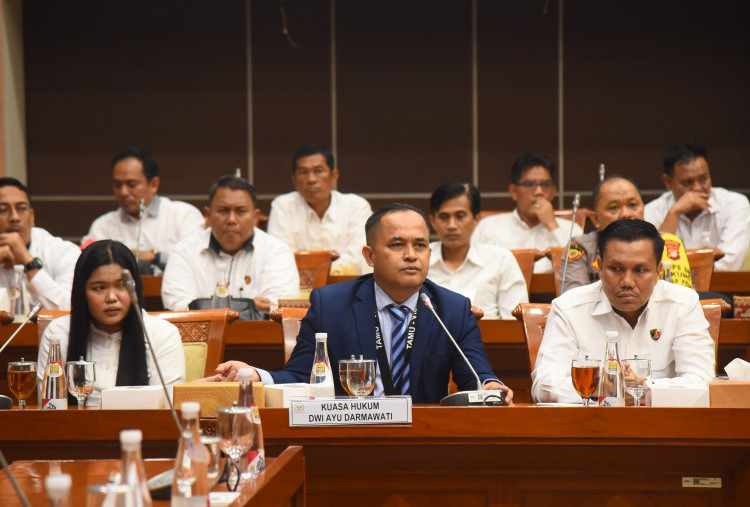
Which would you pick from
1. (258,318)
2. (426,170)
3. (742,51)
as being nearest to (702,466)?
(258,318)

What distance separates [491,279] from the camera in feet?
13.6

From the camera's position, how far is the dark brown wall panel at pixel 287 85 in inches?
255

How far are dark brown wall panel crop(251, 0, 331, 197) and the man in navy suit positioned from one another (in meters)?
3.83

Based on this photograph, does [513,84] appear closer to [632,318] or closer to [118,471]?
[632,318]

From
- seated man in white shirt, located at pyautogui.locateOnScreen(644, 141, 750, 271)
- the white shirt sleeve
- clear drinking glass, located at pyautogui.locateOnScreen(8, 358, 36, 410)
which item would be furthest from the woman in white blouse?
seated man in white shirt, located at pyautogui.locateOnScreen(644, 141, 750, 271)

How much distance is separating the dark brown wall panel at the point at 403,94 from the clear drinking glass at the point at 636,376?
4216 millimetres

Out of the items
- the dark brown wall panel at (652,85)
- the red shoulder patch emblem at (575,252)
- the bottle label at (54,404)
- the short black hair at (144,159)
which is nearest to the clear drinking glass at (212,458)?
the bottle label at (54,404)

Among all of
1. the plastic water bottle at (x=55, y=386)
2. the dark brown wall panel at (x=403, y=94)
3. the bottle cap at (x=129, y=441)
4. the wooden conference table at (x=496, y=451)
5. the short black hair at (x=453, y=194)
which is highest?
the dark brown wall panel at (x=403, y=94)

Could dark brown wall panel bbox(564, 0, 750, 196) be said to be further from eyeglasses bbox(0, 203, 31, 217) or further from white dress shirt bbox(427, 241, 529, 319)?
eyeglasses bbox(0, 203, 31, 217)

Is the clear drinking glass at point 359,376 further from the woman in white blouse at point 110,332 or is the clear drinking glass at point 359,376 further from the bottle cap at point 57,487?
the bottle cap at point 57,487

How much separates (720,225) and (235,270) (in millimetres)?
2743

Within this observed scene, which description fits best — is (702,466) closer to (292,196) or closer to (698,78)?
(292,196)

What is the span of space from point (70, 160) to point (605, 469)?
526 cm

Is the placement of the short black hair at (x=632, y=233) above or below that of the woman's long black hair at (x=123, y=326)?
above
